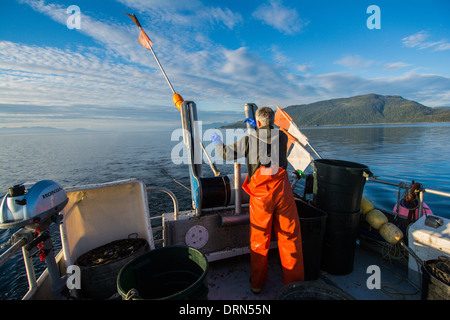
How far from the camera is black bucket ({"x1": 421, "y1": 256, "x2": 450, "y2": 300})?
5.84ft

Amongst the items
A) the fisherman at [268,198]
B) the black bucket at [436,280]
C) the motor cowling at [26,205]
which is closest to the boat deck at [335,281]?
the fisherman at [268,198]

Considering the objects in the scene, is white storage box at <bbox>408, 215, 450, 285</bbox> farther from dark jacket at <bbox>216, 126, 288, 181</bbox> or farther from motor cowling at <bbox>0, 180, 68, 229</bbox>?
motor cowling at <bbox>0, 180, 68, 229</bbox>

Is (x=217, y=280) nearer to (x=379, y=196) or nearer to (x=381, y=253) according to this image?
(x=381, y=253)

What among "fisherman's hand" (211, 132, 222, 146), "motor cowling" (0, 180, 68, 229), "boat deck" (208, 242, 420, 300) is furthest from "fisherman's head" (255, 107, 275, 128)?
"motor cowling" (0, 180, 68, 229)

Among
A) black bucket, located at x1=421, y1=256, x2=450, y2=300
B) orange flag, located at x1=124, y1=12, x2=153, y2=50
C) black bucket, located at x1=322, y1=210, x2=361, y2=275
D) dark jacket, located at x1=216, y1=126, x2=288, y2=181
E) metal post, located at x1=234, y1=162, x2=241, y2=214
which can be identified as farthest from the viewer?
orange flag, located at x1=124, y1=12, x2=153, y2=50

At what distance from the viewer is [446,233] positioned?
2.42 meters

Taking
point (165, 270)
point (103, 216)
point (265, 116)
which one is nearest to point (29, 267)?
point (103, 216)

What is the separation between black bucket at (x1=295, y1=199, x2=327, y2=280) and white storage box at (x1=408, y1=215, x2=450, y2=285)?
3.69 feet

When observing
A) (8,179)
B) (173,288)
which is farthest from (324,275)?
(8,179)

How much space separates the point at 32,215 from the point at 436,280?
145 inches

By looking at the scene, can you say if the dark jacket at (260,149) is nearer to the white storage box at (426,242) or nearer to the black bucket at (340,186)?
the black bucket at (340,186)

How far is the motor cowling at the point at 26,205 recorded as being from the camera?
1835 millimetres

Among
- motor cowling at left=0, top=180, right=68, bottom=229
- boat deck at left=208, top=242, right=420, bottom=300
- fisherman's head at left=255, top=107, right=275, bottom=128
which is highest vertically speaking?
fisherman's head at left=255, top=107, right=275, bottom=128

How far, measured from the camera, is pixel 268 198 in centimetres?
229
